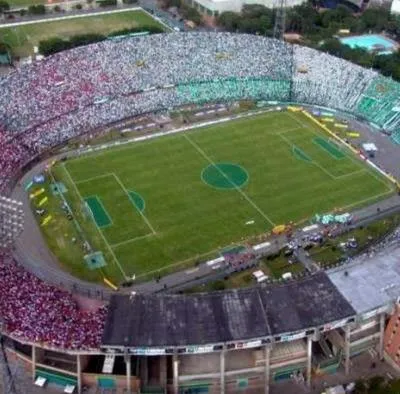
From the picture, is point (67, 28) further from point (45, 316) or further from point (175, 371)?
point (175, 371)

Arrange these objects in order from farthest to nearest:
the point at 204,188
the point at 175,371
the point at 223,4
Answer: the point at 223,4
the point at 204,188
the point at 175,371

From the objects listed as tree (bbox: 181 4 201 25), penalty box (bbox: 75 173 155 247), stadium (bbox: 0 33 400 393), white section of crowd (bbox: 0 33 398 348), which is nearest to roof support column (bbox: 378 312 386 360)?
stadium (bbox: 0 33 400 393)

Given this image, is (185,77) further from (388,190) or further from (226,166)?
(388,190)

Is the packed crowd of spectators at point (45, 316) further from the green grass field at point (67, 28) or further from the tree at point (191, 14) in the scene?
the tree at point (191, 14)

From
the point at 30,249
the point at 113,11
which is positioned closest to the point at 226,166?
the point at 30,249

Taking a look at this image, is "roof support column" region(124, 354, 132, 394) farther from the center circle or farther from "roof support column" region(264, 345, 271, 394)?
the center circle

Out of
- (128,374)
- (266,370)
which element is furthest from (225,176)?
(128,374)
